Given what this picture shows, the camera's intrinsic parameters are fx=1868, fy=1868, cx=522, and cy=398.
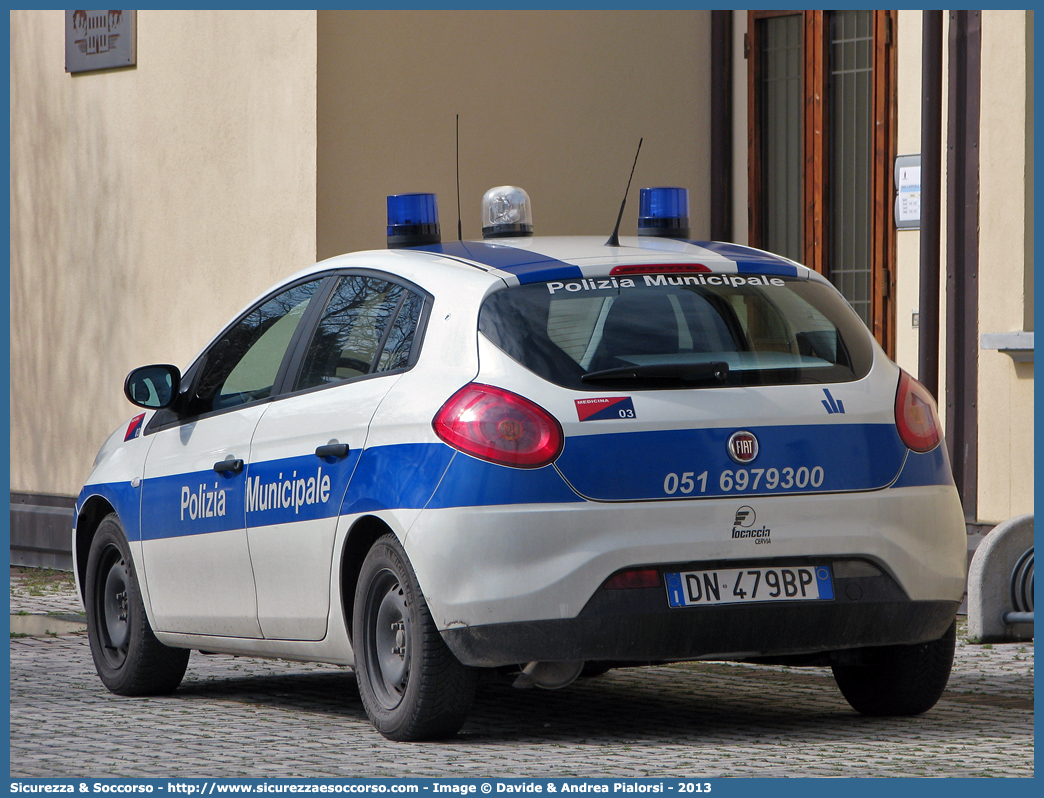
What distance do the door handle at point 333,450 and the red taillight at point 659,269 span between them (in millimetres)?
1050

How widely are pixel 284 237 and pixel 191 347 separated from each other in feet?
4.05

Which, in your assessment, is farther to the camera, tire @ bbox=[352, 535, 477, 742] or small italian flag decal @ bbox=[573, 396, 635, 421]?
tire @ bbox=[352, 535, 477, 742]

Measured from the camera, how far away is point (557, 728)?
21.0ft

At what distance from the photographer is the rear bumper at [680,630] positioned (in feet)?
18.4

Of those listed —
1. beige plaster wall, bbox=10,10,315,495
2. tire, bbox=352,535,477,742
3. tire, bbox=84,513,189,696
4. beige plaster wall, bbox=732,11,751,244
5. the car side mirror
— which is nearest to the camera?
tire, bbox=352,535,477,742

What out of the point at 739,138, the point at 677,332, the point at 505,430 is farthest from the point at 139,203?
the point at 505,430

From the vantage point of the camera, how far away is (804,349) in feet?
19.8

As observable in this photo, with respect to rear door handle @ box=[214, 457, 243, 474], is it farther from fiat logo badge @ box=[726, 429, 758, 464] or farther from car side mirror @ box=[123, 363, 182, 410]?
fiat logo badge @ box=[726, 429, 758, 464]

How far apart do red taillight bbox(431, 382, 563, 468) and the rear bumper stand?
1.53ft

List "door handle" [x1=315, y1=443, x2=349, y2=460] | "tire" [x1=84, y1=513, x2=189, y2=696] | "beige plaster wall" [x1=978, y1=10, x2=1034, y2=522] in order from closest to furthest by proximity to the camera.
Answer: "door handle" [x1=315, y1=443, x2=349, y2=460] → "tire" [x1=84, y1=513, x2=189, y2=696] → "beige plaster wall" [x1=978, y1=10, x2=1034, y2=522]

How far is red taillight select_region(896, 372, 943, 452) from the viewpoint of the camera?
601 centimetres

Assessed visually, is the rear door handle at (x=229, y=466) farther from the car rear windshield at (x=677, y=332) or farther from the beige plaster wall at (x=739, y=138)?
the beige plaster wall at (x=739, y=138)

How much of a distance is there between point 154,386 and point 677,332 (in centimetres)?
244

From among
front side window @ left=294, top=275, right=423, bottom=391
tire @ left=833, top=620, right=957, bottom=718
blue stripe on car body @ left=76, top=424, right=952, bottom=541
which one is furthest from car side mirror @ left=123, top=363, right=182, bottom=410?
tire @ left=833, top=620, right=957, bottom=718
